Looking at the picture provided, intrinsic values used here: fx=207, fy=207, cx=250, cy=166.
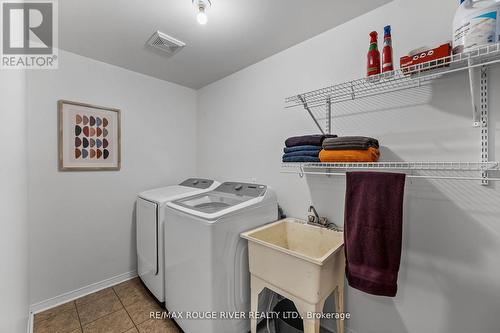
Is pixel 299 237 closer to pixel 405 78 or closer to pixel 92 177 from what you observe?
pixel 405 78

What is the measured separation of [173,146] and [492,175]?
9.34 feet

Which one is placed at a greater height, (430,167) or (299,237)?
(430,167)

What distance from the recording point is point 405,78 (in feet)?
4.03

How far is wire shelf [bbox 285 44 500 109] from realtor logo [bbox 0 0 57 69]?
5.86ft

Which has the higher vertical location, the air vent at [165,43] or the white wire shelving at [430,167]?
the air vent at [165,43]

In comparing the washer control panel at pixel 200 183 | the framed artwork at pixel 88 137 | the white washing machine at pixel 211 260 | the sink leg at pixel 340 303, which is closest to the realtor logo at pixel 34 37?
the framed artwork at pixel 88 137

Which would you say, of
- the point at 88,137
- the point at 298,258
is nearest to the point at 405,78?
the point at 298,258

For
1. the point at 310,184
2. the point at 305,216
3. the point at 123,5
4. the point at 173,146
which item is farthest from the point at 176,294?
the point at 123,5

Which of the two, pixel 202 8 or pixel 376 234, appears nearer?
pixel 376 234

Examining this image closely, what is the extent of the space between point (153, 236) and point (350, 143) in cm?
180

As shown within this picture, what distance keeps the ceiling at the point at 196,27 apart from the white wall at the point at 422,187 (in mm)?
194

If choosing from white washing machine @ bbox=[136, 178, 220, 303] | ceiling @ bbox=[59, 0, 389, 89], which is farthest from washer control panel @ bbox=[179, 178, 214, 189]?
ceiling @ bbox=[59, 0, 389, 89]

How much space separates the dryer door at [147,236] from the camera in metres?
1.88

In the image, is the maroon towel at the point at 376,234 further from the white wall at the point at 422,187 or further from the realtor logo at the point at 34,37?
the realtor logo at the point at 34,37
